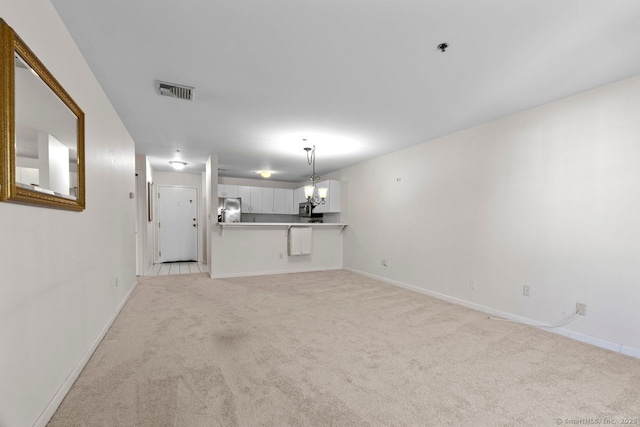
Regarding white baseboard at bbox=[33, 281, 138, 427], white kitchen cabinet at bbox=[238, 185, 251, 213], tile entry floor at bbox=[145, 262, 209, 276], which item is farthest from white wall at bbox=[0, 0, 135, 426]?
white kitchen cabinet at bbox=[238, 185, 251, 213]

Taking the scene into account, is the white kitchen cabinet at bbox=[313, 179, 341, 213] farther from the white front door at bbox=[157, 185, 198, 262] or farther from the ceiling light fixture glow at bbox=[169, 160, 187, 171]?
the white front door at bbox=[157, 185, 198, 262]

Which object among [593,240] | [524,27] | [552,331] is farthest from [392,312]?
[524,27]

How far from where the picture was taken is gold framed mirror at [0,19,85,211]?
1.16 metres

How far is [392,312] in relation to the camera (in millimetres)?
3406

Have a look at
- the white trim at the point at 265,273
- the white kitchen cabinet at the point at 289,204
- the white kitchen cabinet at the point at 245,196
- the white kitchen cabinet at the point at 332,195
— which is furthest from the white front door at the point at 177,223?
the white kitchen cabinet at the point at 332,195

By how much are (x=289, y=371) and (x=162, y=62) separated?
2.59 m

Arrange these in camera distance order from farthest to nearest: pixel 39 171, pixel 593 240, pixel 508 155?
1. pixel 508 155
2. pixel 593 240
3. pixel 39 171

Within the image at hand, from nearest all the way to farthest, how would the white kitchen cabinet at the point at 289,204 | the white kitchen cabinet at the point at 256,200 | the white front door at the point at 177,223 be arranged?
the white front door at the point at 177,223, the white kitchen cabinet at the point at 256,200, the white kitchen cabinet at the point at 289,204

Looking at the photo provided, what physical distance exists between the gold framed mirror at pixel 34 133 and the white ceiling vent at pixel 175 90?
0.83 meters

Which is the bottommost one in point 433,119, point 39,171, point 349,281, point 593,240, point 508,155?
point 349,281

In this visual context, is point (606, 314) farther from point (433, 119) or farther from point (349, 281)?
point (349, 281)

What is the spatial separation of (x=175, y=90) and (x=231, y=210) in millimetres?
4618

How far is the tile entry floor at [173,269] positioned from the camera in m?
5.81

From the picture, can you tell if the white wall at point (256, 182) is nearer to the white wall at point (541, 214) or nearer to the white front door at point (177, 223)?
the white front door at point (177, 223)
